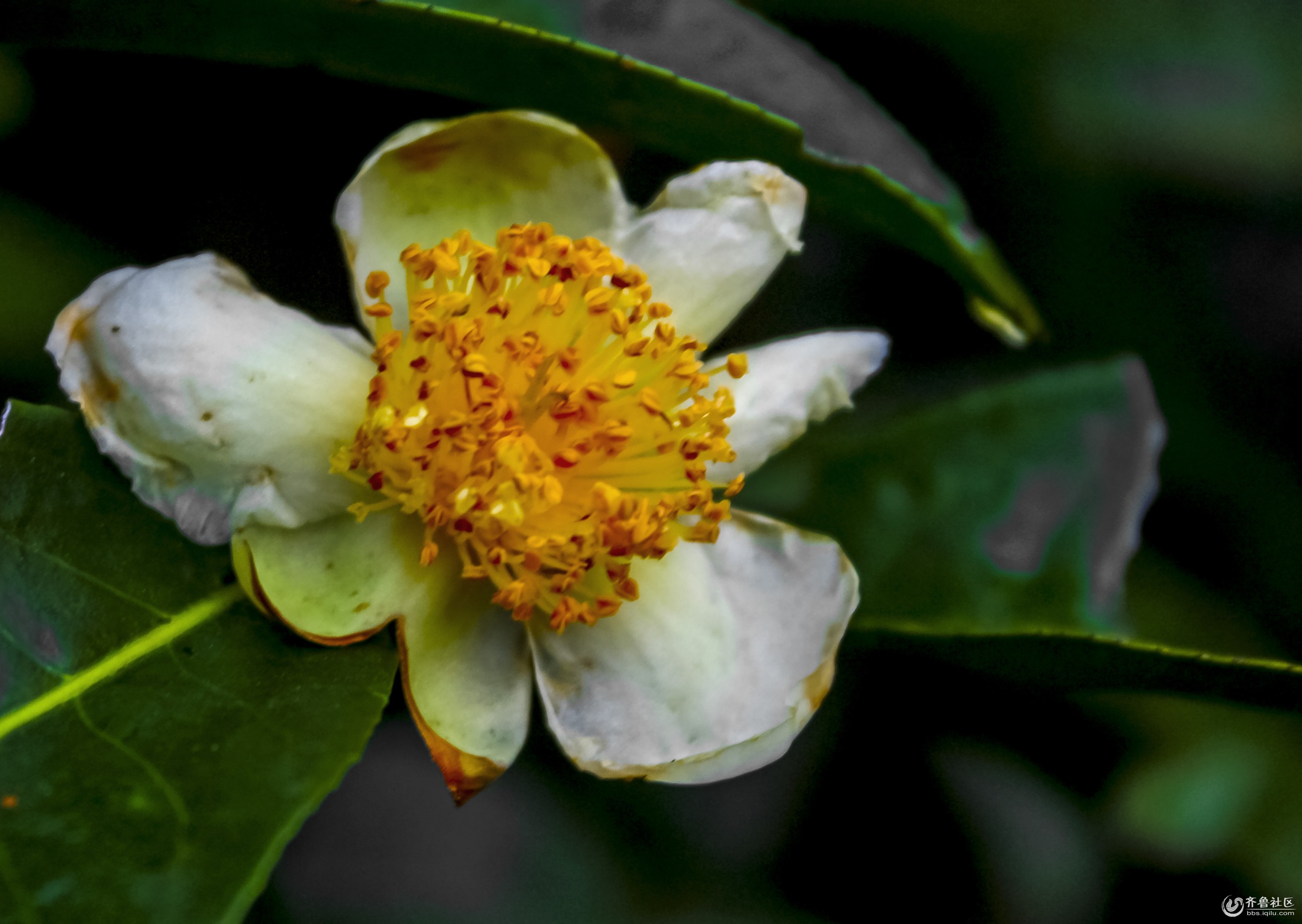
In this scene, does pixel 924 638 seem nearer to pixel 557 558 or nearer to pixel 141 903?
pixel 557 558

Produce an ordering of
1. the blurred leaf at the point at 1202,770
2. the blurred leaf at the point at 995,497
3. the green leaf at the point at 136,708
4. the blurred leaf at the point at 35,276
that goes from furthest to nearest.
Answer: the blurred leaf at the point at 1202,770 → the blurred leaf at the point at 995,497 → the blurred leaf at the point at 35,276 → the green leaf at the point at 136,708

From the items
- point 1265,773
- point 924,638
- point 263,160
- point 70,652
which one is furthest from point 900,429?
point 70,652

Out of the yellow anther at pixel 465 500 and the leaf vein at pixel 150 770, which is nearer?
the leaf vein at pixel 150 770

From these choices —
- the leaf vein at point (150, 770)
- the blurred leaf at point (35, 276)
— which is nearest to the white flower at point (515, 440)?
the leaf vein at point (150, 770)

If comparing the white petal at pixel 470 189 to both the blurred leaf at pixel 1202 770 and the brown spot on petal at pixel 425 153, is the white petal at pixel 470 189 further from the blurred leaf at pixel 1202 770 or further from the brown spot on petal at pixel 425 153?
the blurred leaf at pixel 1202 770


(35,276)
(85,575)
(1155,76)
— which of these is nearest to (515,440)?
(85,575)

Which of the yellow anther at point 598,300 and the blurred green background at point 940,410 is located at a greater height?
the yellow anther at point 598,300

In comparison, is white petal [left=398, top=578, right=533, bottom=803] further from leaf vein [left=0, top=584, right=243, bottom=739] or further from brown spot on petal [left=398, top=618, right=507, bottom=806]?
leaf vein [left=0, top=584, right=243, bottom=739]

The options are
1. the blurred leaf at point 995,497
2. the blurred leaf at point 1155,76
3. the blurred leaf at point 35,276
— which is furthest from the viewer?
the blurred leaf at point 1155,76
